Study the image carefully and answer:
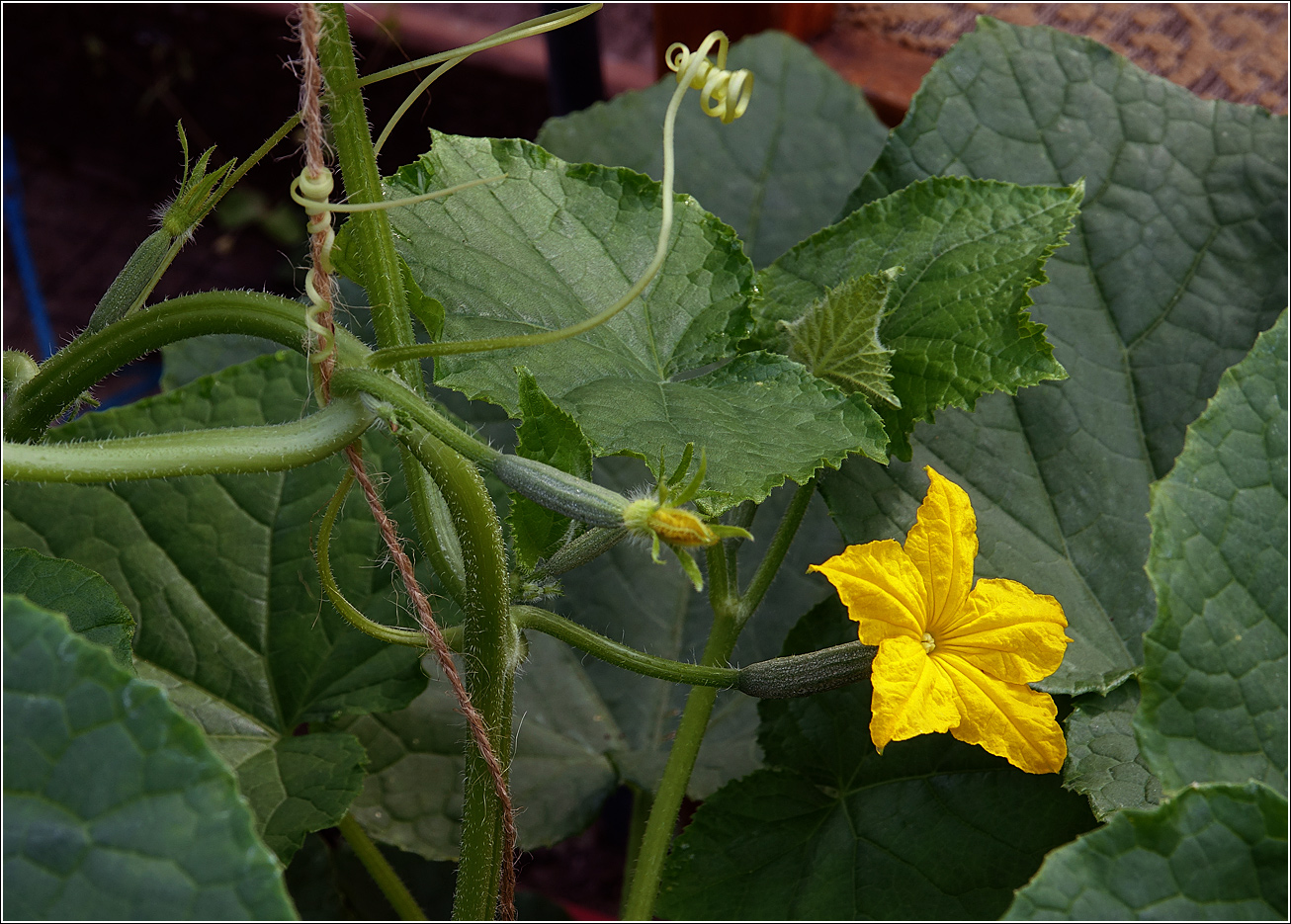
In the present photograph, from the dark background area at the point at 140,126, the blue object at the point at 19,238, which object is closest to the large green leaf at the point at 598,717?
the blue object at the point at 19,238

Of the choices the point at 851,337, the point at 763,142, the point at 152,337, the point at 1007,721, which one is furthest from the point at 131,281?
the point at 763,142

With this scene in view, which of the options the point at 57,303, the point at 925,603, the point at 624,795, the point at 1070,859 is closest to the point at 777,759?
the point at 925,603

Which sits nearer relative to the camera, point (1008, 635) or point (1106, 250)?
point (1008, 635)

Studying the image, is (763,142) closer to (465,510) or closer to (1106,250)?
(1106,250)

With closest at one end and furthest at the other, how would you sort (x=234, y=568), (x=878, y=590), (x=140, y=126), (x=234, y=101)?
(x=878, y=590) < (x=234, y=568) < (x=234, y=101) < (x=140, y=126)

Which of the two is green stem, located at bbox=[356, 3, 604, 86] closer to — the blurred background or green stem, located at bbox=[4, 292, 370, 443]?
green stem, located at bbox=[4, 292, 370, 443]

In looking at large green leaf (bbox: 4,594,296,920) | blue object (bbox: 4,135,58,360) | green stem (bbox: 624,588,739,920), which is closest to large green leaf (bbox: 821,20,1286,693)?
green stem (bbox: 624,588,739,920)

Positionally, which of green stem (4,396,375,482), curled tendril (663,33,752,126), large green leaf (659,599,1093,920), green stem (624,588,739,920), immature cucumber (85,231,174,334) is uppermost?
curled tendril (663,33,752,126)

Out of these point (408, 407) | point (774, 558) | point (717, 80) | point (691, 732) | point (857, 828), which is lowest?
point (857, 828)
